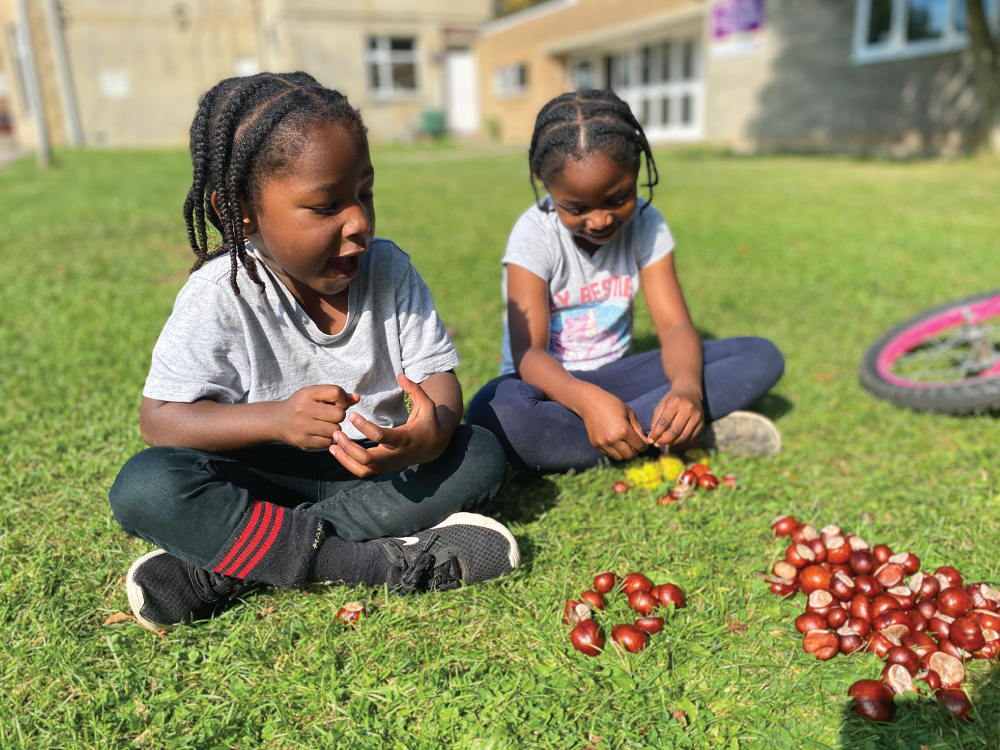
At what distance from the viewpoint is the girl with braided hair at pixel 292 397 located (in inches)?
73.2

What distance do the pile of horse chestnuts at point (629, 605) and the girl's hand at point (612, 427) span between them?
41 cm

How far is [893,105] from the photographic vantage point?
14.9 m

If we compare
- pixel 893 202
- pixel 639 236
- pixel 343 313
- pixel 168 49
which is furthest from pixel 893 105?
pixel 168 49

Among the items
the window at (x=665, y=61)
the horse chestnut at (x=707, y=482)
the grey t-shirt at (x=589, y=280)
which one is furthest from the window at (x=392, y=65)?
the horse chestnut at (x=707, y=482)

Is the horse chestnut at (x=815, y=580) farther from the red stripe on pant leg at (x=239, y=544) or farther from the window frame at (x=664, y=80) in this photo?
the window frame at (x=664, y=80)

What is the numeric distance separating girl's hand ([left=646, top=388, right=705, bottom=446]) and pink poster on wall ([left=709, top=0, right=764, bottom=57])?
1783 cm

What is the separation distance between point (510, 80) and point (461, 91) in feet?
8.77

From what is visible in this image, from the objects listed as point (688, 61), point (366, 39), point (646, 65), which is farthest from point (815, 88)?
point (366, 39)

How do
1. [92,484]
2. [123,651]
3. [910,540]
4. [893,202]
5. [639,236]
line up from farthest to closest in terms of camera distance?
[893,202], [639,236], [92,484], [910,540], [123,651]

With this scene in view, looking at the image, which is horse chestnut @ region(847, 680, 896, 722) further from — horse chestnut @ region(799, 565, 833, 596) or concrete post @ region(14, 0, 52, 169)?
concrete post @ region(14, 0, 52, 169)

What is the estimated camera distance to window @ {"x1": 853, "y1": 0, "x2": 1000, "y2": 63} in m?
13.7

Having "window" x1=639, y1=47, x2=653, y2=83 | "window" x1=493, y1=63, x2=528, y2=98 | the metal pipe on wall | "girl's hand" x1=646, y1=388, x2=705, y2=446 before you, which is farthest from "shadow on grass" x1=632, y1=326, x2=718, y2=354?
the metal pipe on wall

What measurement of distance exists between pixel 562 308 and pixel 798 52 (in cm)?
1666

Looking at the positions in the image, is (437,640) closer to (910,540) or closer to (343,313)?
(343,313)
